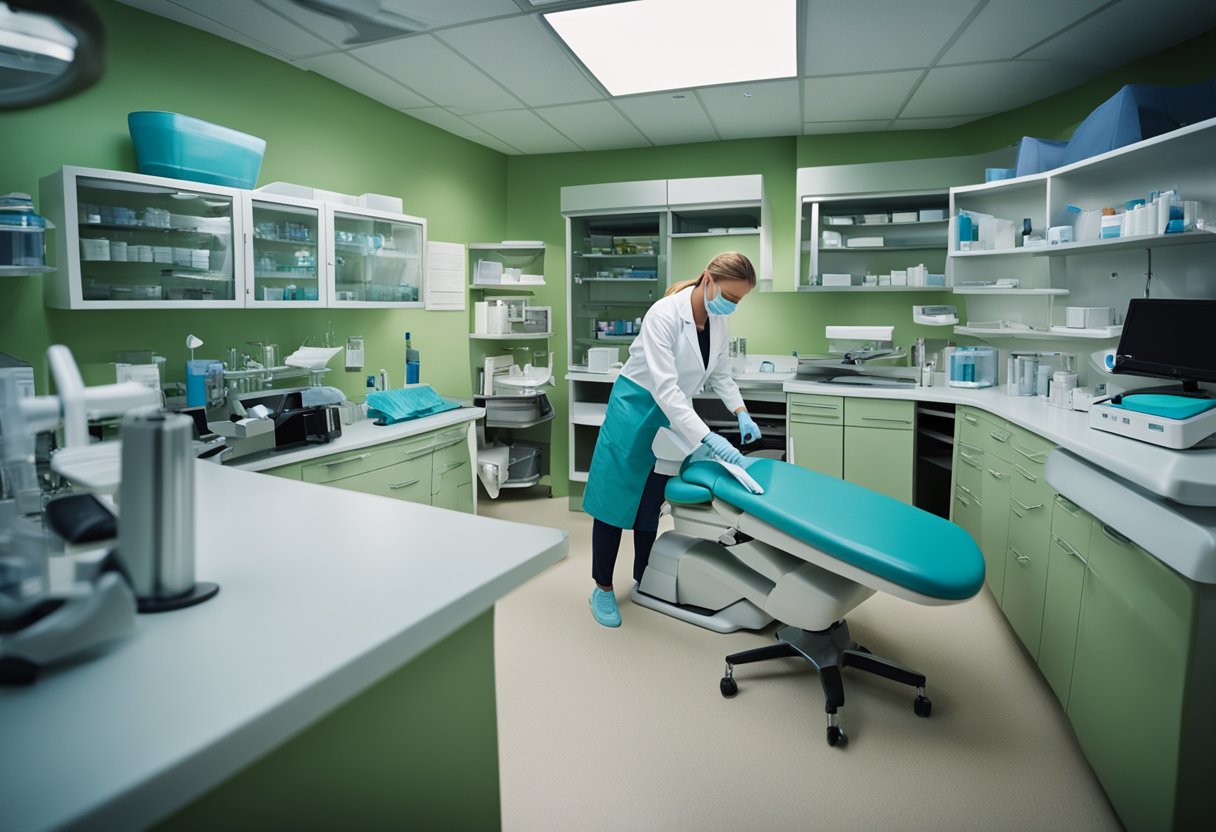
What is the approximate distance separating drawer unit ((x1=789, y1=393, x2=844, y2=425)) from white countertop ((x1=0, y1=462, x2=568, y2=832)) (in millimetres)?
3551

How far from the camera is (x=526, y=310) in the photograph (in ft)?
18.6

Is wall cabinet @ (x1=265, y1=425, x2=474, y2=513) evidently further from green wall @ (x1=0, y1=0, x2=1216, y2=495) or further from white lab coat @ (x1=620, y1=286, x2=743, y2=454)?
white lab coat @ (x1=620, y1=286, x2=743, y2=454)

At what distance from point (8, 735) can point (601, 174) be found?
5.75 m

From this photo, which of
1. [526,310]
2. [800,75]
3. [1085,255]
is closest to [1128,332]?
[1085,255]

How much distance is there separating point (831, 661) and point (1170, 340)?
6.01ft

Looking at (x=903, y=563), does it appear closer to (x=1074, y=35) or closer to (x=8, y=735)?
(x=8, y=735)

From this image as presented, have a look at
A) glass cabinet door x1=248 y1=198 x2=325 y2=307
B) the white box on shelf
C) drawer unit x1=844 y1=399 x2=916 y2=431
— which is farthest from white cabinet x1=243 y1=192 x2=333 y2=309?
drawer unit x1=844 y1=399 x2=916 y2=431

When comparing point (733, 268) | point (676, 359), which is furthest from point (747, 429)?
point (733, 268)

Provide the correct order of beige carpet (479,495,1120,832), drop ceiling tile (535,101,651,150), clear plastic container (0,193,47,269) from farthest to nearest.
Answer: drop ceiling tile (535,101,651,150) → clear plastic container (0,193,47,269) → beige carpet (479,495,1120,832)

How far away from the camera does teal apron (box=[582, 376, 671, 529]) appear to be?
337 cm

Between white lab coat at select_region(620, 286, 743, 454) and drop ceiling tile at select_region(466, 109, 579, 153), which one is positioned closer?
white lab coat at select_region(620, 286, 743, 454)

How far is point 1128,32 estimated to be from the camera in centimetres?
341

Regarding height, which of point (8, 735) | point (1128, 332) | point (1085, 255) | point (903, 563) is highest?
point (1085, 255)

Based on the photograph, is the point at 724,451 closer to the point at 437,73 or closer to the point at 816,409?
the point at 816,409
